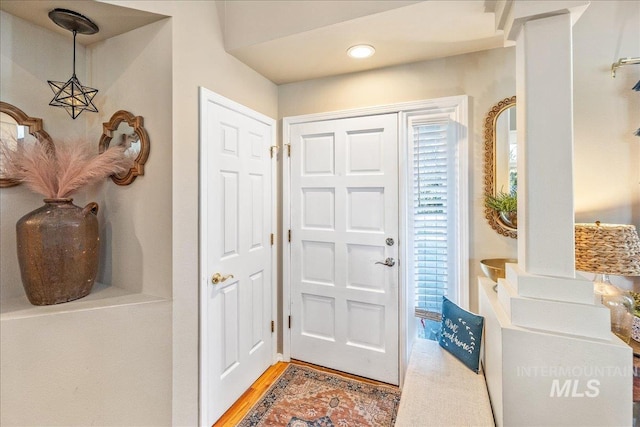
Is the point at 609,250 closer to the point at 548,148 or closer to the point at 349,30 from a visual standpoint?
the point at 548,148

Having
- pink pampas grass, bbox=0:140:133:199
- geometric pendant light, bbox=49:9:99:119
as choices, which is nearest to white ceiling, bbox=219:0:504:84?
geometric pendant light, bbox=49:9:99:119

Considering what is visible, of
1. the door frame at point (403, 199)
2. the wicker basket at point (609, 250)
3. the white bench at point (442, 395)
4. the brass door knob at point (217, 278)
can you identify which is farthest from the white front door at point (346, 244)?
the wicker basket at point (609, 250)

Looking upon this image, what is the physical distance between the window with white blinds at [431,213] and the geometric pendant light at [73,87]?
2.02 meters

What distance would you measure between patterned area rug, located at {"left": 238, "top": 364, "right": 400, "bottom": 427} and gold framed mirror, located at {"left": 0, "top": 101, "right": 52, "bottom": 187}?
1.93 metres

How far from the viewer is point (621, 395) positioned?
103 centimetres

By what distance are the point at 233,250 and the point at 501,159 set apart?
184 centimetres

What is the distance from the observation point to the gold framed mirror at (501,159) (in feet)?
5.84

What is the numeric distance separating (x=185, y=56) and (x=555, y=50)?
1774 millimetres

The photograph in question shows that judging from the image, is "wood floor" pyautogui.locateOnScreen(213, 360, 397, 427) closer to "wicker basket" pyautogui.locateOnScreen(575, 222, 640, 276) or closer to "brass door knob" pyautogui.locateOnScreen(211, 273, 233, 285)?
"brass door knob" pyautogui.locateOnScreen(211, 273, 233, 285)

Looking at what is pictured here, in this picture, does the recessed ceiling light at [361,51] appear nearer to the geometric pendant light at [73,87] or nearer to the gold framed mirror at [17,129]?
the geometric pendant light at [73,87]

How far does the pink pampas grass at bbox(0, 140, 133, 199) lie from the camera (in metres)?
1.34

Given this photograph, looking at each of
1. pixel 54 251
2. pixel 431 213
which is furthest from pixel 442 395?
pixel 54 251

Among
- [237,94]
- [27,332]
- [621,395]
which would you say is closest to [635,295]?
[621,395]

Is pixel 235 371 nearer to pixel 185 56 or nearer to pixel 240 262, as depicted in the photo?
pixel 240 262
